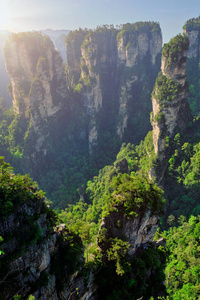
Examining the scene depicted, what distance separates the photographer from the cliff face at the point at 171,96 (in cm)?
4056

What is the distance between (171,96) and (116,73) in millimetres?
43384

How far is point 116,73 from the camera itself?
3093 inches

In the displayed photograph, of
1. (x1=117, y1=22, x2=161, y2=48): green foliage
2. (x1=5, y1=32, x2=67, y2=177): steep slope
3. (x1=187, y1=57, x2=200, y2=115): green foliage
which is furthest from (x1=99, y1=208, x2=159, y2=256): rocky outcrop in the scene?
(x1=117, y1=22, x2=161, y2=48): green foliage

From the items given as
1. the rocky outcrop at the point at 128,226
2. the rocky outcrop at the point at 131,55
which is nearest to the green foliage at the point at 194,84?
the rocky outcrop at the point at 131,55

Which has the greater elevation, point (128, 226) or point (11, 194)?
point (11, 194)

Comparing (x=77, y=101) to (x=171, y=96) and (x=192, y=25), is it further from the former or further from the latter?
(x=192, y=25)

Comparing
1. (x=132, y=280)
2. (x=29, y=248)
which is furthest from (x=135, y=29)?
(x=29, y=248)

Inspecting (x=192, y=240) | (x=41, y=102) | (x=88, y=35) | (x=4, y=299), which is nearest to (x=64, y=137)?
(x=41, y=102)

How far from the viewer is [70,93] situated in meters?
71.6

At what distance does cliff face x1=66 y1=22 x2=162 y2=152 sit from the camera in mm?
66312

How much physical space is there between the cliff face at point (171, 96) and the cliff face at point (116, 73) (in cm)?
1968

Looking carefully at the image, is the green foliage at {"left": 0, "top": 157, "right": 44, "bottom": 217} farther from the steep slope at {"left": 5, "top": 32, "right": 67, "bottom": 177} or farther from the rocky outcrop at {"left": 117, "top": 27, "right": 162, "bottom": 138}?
the rocky outcrop at {"left": 117, "top": 27, "right": 162, "bottom": 138}

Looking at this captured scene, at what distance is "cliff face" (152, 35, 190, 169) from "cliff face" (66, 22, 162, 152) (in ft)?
64.6

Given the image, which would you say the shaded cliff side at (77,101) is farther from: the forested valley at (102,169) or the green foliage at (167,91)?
the green foliage at (167,91)
